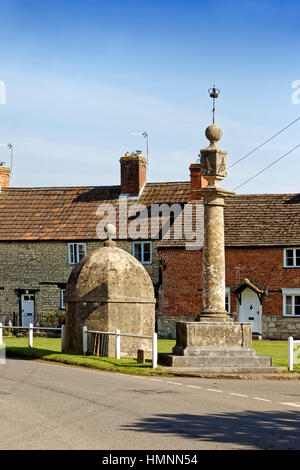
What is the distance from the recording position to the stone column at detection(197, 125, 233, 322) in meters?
21.2

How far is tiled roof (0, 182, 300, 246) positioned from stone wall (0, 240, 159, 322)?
0.69 m

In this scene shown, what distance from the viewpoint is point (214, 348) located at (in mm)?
20609

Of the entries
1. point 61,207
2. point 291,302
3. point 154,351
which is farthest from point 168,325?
point 154,351

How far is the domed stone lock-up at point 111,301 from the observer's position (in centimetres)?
2442

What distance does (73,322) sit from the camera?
25.1 m

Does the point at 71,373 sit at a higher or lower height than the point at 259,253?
lower

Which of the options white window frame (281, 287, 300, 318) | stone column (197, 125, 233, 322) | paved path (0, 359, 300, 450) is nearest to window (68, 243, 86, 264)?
white window frame (281, 287, 300, 318)

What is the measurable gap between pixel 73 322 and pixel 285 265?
18668 mm

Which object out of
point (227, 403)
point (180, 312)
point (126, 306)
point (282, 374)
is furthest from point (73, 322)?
point (180, 312)

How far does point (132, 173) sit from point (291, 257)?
37.5 ft

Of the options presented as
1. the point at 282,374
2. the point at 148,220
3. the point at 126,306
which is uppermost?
the point at 148,220

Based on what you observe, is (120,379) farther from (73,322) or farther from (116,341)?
(73,322)

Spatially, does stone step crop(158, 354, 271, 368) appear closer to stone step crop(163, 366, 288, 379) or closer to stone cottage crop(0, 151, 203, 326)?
stone step crop(163, 366, 288, 379)

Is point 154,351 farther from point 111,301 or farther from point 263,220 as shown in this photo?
point 263,220
